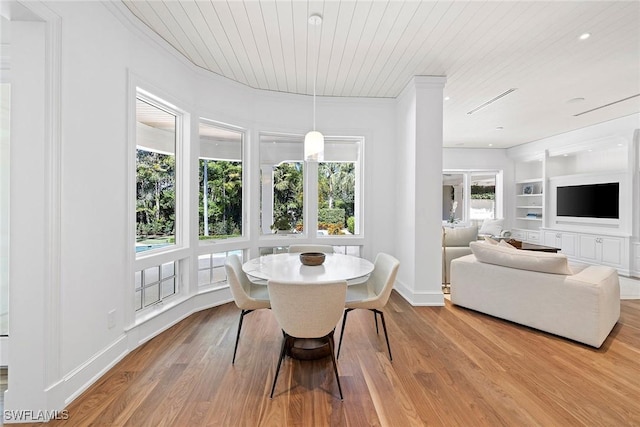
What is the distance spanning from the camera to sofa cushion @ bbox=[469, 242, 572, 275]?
2.94m

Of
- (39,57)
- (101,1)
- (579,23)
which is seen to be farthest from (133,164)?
(579,23)

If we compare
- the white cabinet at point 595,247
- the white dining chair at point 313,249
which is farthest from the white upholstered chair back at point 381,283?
the white cabinet at point 595,247

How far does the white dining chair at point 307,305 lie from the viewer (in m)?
1.85

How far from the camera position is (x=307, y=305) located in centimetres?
187

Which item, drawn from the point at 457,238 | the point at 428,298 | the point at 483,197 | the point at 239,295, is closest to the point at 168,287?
the point at 239,295

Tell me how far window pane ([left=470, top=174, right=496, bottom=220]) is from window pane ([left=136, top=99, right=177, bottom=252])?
797 centimetres

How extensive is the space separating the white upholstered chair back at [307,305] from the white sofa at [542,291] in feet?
7.54

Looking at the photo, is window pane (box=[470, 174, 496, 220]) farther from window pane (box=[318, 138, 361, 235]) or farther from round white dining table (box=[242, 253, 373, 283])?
round white dining table (box=[242, 253, 373, 283])

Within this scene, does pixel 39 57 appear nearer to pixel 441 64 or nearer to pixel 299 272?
pixel 299 272

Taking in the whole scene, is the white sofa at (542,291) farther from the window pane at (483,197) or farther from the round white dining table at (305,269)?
the window pane at (483,197)

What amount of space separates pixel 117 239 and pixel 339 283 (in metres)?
1.86

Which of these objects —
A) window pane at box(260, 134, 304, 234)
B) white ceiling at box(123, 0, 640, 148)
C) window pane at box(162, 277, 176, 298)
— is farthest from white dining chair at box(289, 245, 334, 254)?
white ceiling at box(123, 0, 640, 148)

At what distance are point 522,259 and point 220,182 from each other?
11.8 ft

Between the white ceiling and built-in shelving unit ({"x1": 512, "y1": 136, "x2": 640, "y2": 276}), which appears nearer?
the white ceiling
